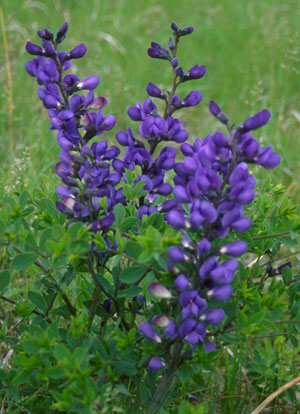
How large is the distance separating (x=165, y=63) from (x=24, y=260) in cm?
366

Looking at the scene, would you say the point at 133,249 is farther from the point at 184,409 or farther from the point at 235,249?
the point at 184,409

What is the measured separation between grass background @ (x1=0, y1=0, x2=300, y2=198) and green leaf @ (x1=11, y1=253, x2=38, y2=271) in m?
1.92

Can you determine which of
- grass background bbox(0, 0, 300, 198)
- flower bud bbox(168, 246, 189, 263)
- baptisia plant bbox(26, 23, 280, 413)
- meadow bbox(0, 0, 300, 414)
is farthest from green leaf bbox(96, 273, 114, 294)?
grass background bbox(0, 0, 300, 198)

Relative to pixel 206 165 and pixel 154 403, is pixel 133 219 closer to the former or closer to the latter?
pixel 206 165

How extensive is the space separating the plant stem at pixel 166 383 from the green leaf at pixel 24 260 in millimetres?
464

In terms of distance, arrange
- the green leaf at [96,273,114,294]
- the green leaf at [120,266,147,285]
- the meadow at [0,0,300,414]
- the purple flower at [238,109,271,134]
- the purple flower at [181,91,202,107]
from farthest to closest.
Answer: the meadow at [0,0,300,414] < the purple flower at [181,91,202,107] < the green leaf at [96,273,114,294] < the green leaf at [120,266,147,285] < the purple flower at [238,109,271,134]

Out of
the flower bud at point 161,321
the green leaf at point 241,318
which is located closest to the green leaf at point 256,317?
the green leaf at point 241,318

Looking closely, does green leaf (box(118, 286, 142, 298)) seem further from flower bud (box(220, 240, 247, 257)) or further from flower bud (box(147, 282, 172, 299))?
flower bud (box(220, 240, 247, 257))

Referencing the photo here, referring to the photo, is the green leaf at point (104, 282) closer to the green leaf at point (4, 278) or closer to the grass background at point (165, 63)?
the green leaf at point (4, 278)

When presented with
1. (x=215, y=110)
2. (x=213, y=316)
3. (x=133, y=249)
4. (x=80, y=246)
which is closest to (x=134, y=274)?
(x=133, y=249)

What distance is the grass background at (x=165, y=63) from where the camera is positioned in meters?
4.10

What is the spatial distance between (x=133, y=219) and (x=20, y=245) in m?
0.34

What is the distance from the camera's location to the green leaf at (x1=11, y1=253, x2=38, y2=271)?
1.68 metres

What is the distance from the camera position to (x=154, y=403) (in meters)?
1.79
